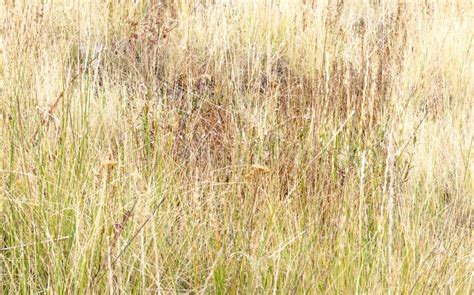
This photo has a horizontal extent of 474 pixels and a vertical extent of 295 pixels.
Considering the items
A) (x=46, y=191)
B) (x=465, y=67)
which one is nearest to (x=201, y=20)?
(x=465, y=67)

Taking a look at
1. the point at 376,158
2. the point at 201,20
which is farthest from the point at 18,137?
the point at 201,20

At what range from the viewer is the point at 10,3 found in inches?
136

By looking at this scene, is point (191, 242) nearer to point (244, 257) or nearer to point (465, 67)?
point (244, 257)

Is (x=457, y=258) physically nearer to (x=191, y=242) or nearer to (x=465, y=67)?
(x=191, y=242)

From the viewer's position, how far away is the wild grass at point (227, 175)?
174 cm

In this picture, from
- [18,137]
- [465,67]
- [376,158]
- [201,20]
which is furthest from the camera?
[201,20]

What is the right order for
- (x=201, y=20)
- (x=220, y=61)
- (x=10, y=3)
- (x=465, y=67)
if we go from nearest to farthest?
(x=10, y=3) → (x=220, y=61) → (x=465, y=67) → (x=201, y=20)

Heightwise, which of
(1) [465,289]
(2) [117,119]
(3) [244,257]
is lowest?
(1) [465,289]

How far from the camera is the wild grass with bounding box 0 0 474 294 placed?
1.74 m

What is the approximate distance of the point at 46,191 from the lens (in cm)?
195

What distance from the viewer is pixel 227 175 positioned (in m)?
2.58

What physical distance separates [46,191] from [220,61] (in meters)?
2.03

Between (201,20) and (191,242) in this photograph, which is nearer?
(191,242)

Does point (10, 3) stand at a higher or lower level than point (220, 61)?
higher
